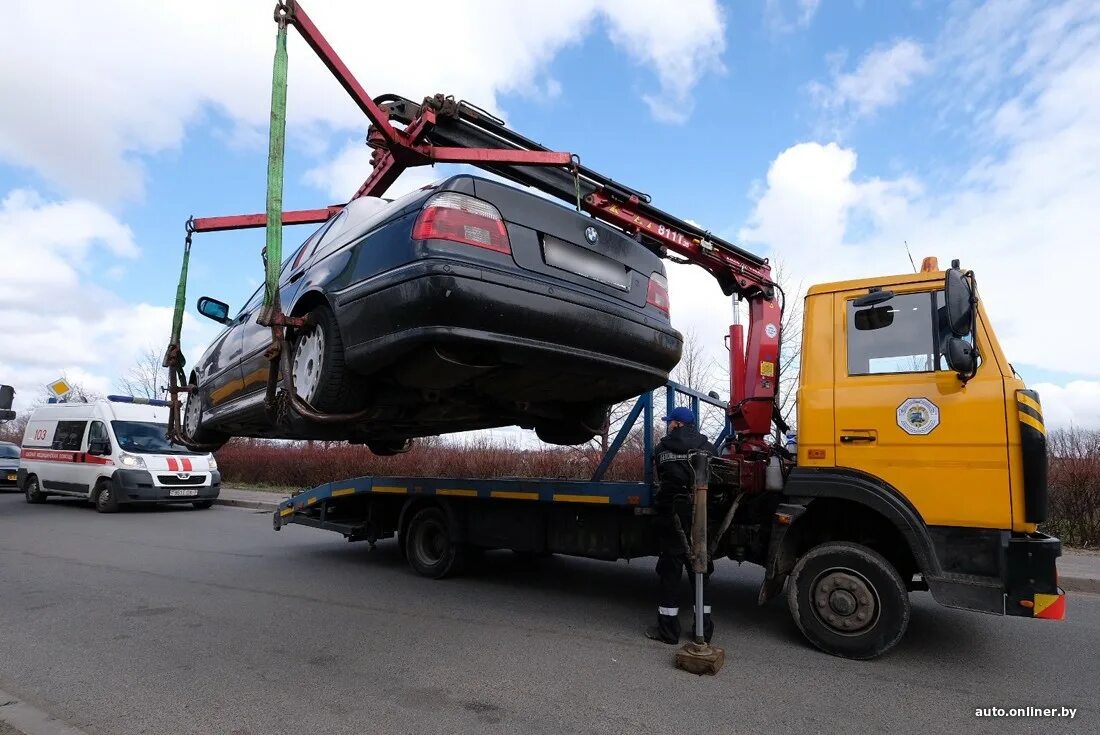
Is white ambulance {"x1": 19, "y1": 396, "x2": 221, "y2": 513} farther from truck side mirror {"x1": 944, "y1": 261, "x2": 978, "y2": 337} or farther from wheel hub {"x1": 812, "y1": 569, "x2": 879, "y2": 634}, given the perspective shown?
truck side mirror {"x1": 944, "y1": 261, "x2": 978, "y2": 337}

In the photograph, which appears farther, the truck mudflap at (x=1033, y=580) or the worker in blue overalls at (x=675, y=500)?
the worker in blue overalls at (x=675, y=500)

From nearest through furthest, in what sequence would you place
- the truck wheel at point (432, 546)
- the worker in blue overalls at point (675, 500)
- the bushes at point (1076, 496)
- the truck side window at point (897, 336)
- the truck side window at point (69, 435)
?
1. the truck side window at point (897, 336)
2. the worker in blue overalls at point (675, 500)
3. the truck wheel at point (432, 546)
4. the bushes at point (1076, 496)
5. the truck side window at point (69, 435)

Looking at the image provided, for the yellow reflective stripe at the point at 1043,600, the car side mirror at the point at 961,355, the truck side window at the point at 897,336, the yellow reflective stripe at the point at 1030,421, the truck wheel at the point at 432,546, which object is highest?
the truck side window at the point at 897,336

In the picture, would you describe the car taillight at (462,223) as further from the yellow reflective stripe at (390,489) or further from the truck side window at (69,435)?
the truck side window at (69,435)

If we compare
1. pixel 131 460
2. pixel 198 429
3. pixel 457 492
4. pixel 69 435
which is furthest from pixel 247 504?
pixel 457 492

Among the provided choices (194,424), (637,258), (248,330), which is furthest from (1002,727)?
(194,424)

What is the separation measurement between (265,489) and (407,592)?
13818 mm

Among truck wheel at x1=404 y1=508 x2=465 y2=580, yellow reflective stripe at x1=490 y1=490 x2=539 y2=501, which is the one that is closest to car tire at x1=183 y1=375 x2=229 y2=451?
truck wheel at x1=404 y1=508 x2=465 y2=580

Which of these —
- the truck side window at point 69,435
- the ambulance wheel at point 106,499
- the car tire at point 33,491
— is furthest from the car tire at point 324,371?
the car tire at point 33,491

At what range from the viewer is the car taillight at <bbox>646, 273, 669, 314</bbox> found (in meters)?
4.06

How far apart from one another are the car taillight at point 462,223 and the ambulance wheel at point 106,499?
12599 millimetres

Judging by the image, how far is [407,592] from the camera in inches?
234

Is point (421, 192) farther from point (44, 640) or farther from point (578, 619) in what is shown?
point (44, 640)

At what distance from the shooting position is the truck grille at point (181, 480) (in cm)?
1321
